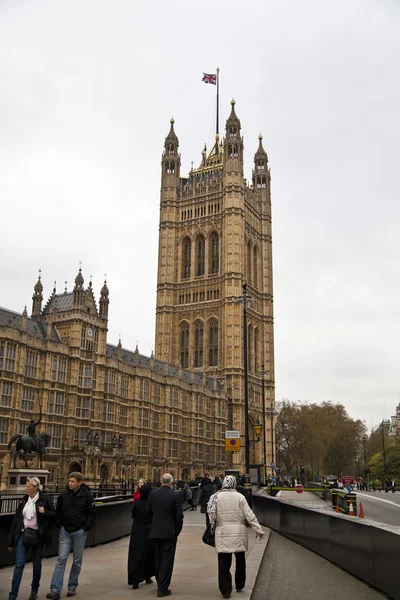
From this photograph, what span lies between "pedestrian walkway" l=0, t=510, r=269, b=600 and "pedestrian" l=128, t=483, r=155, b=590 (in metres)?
0.20

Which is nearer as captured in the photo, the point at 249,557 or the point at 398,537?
the point at 398,537

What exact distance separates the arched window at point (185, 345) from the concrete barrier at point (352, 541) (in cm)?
8138

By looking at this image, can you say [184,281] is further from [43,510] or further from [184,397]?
[43,510]

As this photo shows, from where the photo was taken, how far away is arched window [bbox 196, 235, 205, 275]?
10581 centimetres

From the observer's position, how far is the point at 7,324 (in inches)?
1877

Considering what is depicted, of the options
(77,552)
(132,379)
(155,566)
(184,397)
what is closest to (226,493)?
(155,566)

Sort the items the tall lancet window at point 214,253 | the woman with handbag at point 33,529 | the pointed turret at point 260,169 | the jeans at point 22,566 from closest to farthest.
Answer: the jeans at point 22,566, the woman with handbag at point 33,529, the tall lancet window at point 214,253, the pointed turret at point 260,169

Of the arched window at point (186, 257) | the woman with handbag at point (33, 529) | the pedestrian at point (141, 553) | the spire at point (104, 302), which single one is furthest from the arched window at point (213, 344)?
the woman with handbag at point (33, 529)

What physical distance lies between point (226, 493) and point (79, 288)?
Result: 156ft

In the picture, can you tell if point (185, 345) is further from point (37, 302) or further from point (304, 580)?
point (304, 580)

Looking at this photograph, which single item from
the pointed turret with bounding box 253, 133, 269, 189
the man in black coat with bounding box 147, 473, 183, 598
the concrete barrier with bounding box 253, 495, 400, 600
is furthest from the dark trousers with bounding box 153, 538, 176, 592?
the pointed turret with bounding box 253, 133, 269, 189

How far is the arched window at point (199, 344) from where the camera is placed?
100 m

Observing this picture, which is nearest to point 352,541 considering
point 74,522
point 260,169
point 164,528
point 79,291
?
point 164,528

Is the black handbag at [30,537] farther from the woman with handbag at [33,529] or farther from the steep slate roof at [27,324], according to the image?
the steep slate roof at [27,324]
